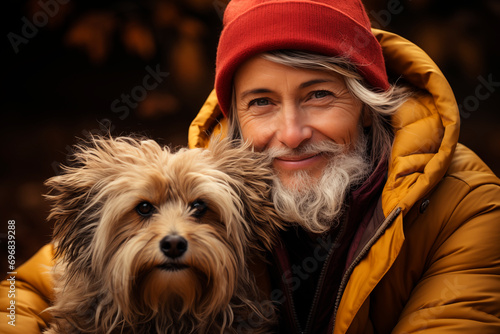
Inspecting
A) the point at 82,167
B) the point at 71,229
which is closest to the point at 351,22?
the point at 82,167

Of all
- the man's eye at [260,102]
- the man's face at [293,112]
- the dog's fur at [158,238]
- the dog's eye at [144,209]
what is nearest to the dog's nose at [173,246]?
the dog's fur at [158,238]

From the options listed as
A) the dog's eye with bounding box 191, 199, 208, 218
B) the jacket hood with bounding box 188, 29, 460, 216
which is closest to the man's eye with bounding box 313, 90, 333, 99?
the jacket hood with bounding box 188, 29, 460, 216

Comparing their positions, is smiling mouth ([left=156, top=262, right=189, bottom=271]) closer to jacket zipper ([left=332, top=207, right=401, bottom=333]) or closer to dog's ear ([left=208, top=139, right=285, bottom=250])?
dog's ear ([left=208, top=139, right=285, bottom=250])

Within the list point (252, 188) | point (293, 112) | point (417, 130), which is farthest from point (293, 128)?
point (417, 130)

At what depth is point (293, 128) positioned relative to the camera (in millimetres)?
1921

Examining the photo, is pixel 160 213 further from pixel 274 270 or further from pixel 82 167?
pixel 274 270

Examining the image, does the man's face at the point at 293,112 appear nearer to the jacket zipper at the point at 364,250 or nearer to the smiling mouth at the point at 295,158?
the smiling mouth at the point at 295,158

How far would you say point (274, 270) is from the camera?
1.96 metres

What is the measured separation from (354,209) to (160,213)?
830 mm

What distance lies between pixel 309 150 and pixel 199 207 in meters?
0.59

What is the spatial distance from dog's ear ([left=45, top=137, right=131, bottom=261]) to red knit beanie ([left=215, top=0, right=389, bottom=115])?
73cm

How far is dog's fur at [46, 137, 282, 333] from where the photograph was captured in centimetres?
145

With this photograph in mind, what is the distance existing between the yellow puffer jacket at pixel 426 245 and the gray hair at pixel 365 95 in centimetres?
7

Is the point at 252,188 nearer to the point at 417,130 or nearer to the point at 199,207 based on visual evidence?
the point at 199,207
